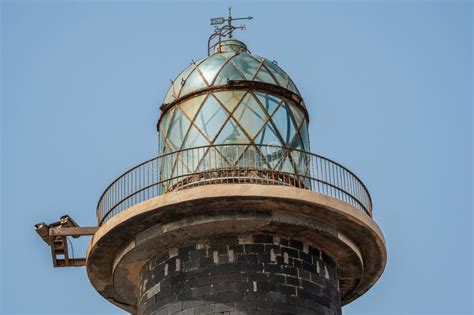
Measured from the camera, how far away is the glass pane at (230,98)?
18938 mm

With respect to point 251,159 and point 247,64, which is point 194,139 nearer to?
point 251,159

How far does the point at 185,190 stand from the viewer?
56.1 ft

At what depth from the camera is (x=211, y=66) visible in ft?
64.6

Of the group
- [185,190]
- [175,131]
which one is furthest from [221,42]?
[185,190]

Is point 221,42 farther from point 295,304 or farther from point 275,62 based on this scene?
point 295,304

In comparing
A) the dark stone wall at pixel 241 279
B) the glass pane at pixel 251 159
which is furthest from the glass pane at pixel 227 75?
the dark stone wall at pixel 241 279

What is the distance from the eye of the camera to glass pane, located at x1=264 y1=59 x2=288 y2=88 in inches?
774

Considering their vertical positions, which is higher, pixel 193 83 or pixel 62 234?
pixel 193 83

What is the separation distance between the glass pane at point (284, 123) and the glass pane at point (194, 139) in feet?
4.42

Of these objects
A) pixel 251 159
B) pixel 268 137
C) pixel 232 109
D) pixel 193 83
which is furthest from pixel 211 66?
pixel 251 159

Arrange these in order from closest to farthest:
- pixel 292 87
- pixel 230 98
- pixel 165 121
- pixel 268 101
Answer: pixel 230 98, pixel 268 101, pixel 165 121, pixel 292 87

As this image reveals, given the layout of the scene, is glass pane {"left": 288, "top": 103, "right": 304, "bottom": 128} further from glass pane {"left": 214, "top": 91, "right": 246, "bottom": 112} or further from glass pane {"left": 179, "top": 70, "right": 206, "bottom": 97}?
glass pane {"left": 179, "top": 70, "right": 206, "bottom": 97}

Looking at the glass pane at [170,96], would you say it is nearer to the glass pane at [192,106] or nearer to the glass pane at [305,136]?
the glass pane at [192,106]

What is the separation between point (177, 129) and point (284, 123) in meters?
1.93
